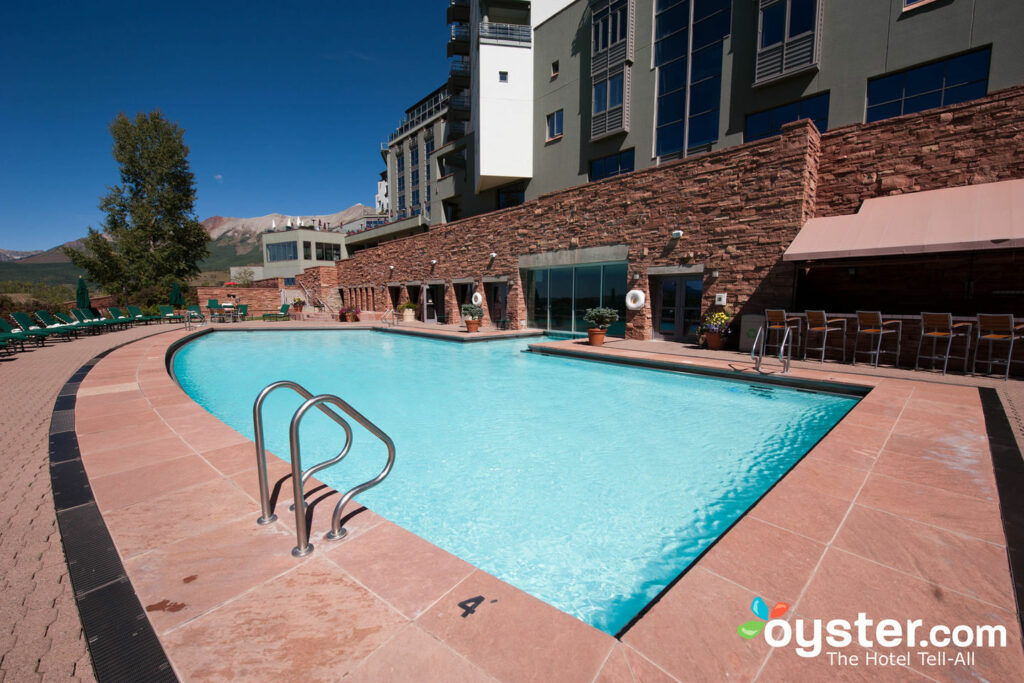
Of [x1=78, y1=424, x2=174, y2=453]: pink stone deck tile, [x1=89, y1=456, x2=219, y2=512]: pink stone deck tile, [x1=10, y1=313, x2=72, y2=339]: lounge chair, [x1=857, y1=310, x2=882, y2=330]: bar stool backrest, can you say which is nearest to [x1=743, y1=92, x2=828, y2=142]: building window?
[x1=857, y1=310, x2=882, y2=330]: bar stool backrest

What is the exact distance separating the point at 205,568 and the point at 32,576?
0.84 m

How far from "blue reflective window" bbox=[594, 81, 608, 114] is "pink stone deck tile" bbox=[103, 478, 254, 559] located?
18252 millimetres

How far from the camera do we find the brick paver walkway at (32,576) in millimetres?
1546

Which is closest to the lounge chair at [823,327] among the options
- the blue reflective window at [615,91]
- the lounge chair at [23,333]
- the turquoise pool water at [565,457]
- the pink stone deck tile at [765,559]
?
the turquoise pool water at [565,457]

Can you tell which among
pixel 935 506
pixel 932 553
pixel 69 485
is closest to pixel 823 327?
pixel 935 506

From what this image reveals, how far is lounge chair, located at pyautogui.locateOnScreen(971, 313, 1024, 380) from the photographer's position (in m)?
6.42

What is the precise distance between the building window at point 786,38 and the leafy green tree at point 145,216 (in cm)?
3341

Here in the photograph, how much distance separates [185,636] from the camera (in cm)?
166

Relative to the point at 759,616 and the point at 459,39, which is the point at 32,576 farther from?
the point at 459,39

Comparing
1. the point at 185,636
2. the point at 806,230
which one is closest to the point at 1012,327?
the point at 806,230

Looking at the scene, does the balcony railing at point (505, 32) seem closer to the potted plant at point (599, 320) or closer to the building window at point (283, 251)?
the potted plant at point (599, 320)

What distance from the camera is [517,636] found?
1637 millimetres

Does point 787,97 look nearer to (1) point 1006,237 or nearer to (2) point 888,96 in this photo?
(2) point 888,96

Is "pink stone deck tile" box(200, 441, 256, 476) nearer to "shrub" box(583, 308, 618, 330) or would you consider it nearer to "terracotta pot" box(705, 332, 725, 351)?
"shrub" box(583, 308, 618, 330)
